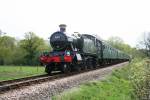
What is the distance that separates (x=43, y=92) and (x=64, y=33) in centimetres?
1329

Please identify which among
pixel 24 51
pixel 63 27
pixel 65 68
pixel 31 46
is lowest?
pixel 65 68

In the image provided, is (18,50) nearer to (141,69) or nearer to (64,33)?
(64,33)

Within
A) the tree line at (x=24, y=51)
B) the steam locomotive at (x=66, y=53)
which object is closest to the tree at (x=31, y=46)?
the tree line at (x=24, y=51)

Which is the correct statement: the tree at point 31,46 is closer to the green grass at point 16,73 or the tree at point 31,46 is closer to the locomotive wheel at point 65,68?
the green grass at point 16,73

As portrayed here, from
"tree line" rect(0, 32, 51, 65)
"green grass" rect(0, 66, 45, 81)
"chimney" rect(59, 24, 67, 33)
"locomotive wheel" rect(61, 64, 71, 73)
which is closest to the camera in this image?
"locomotive wheel" rect(61, 64, 71, 73)

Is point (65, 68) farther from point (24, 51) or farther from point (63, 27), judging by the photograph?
point (24, 51)

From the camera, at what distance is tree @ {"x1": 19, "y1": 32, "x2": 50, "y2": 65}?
9181cm

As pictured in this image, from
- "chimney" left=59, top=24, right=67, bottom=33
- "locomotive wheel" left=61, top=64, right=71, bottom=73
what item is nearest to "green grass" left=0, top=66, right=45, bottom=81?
"locomotive wheel" left=61, top=64, right=71, bottom=73

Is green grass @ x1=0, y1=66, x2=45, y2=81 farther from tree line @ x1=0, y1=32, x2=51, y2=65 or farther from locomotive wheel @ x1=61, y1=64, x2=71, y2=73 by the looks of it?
tree line @ x1=0, y1=32, x2=51, y2=65

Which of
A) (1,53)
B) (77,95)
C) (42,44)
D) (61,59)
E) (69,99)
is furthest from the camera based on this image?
(42,44)

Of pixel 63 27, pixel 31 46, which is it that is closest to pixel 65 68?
pixel 63 27

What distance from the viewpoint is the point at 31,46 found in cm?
9850

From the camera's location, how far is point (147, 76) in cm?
1443

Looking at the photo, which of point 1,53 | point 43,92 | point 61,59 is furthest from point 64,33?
point 1,53
